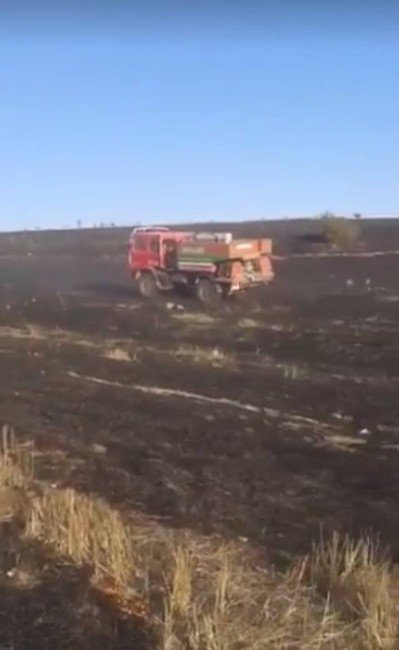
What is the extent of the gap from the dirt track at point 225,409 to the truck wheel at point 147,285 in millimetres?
2915

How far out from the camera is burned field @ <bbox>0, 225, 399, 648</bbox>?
1073 centimetres

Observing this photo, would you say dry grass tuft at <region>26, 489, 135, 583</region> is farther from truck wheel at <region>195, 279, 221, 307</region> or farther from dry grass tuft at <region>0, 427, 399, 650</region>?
truck wheel at <region>195, 279, 221, 307</region>

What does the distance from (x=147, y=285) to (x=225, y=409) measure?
25.5 meters

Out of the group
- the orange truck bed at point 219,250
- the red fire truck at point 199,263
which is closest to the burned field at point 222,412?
the red fire truck at point 199,263

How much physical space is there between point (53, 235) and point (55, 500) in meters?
124

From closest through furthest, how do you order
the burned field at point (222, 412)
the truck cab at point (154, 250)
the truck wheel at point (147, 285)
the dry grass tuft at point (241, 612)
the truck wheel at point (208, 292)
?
the dry grass tuft at point (241, 612) → the burned field at point (222, 412) → the truck wheel at point (208, 292) → the truck cab at point (154, 250) → the truck wheel at point (147, 285)

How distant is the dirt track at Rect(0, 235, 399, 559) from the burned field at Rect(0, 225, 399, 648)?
4 centimetres

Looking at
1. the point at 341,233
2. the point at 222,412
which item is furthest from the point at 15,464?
the point at 341,233

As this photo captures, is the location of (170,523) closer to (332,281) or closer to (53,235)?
(332,281)

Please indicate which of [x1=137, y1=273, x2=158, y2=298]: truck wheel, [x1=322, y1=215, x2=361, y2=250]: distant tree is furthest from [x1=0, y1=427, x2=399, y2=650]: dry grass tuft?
[x1=322, y1=215, x2=361, y2=250]: distant tree

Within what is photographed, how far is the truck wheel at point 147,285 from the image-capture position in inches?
1674

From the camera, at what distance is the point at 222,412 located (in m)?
17.2

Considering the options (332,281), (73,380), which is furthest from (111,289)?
(73,380)

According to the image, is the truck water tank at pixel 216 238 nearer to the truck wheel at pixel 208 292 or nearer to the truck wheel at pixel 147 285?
the truck wheel at pixel 208 292
